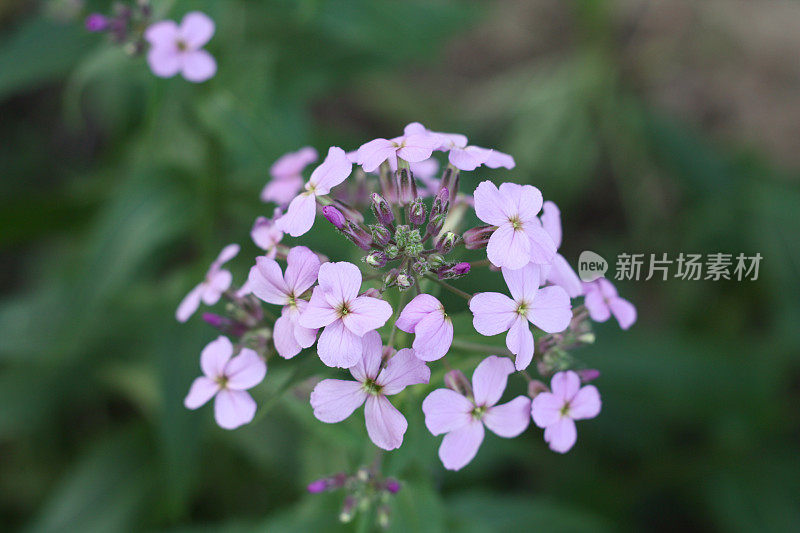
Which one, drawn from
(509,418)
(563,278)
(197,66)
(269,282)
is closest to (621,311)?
(563,278)

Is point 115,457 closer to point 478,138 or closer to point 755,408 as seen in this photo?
point 478,138

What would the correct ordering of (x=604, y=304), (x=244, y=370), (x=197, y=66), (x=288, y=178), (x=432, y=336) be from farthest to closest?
(x=197, y=66) < (x=288, y=178) < (x=604, y=304) < (x=244, y=370) < (x=432, y=336)

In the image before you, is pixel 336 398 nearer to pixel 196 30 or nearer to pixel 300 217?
pixel 300 217

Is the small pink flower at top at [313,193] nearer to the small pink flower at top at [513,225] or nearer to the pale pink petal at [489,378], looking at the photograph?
the small pink flower at top at [513,225]

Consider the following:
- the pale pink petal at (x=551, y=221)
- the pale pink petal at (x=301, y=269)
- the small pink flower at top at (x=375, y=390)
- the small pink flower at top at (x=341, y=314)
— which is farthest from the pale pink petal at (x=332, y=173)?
the pale pink petal at (x=551, y=221)

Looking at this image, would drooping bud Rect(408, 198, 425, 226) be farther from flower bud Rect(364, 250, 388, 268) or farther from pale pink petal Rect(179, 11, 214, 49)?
pale pink petal Rect(179, 11, 214, 49)

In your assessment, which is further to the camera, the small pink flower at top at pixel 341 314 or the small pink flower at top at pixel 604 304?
the small pink flower at top at pixel 604 304
